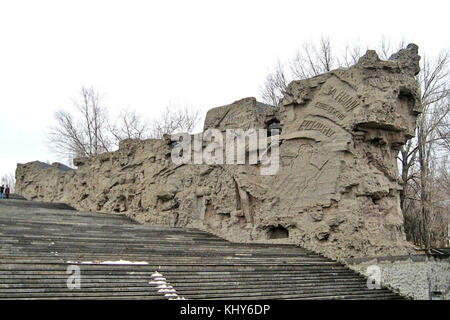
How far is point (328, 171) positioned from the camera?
363 inches

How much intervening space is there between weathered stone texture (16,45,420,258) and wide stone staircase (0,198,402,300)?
26.8 inches

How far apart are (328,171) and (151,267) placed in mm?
3980

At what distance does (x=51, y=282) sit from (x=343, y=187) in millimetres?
5347

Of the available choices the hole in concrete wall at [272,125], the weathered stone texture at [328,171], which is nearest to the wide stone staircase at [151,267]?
the weathered stone texture at [328,171]

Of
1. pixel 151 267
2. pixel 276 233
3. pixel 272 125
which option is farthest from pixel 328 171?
pixel 151 267

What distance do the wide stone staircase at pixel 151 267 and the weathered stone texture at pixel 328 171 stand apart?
0.68 meters

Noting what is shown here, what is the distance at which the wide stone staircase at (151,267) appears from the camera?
19.3 feet

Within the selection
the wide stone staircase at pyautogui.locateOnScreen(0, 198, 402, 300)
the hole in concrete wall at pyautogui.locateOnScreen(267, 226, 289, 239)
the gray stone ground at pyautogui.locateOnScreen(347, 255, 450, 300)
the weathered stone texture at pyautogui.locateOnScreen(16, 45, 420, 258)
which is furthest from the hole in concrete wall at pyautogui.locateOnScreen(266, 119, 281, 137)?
the gray stone ground at pyautogui.locateOnScreen(347, 255, 450, 300)

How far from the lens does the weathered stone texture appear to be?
891cm

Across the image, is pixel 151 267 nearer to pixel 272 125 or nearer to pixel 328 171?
pixel 328 171

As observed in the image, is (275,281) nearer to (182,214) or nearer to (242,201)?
(242,201)

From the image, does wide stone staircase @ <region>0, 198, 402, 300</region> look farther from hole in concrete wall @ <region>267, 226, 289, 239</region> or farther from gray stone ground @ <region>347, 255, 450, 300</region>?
hole in concrete wall @ <region>267, 226, 289, 239</region>
